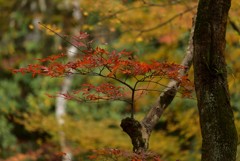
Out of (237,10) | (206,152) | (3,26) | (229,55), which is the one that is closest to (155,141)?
(229,55)

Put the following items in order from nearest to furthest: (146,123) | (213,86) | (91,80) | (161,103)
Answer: (213,86), (146,123), (161,103), (91,80)

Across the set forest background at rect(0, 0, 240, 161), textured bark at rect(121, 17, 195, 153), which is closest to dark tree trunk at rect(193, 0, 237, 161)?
textured bark at rect(121, 17, 195, 153)

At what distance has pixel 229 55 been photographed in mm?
5293

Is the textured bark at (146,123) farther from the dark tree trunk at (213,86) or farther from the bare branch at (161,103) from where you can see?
the dark tree trunk at (213,86)

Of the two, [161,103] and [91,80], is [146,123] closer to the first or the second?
[161,103]

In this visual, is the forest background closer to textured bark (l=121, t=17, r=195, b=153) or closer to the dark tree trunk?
textured bark (l=121, t=17, r=195, b=153)

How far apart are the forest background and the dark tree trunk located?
49.8 inches

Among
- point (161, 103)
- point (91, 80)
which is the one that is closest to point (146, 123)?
point (161, 103)

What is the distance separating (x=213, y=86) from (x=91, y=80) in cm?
545

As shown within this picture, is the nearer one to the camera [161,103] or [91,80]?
[161,103]

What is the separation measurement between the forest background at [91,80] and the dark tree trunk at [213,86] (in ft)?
4.15

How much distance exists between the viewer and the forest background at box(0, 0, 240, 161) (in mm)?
5078

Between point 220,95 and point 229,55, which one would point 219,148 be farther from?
point 229,55

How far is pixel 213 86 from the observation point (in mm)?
2320
